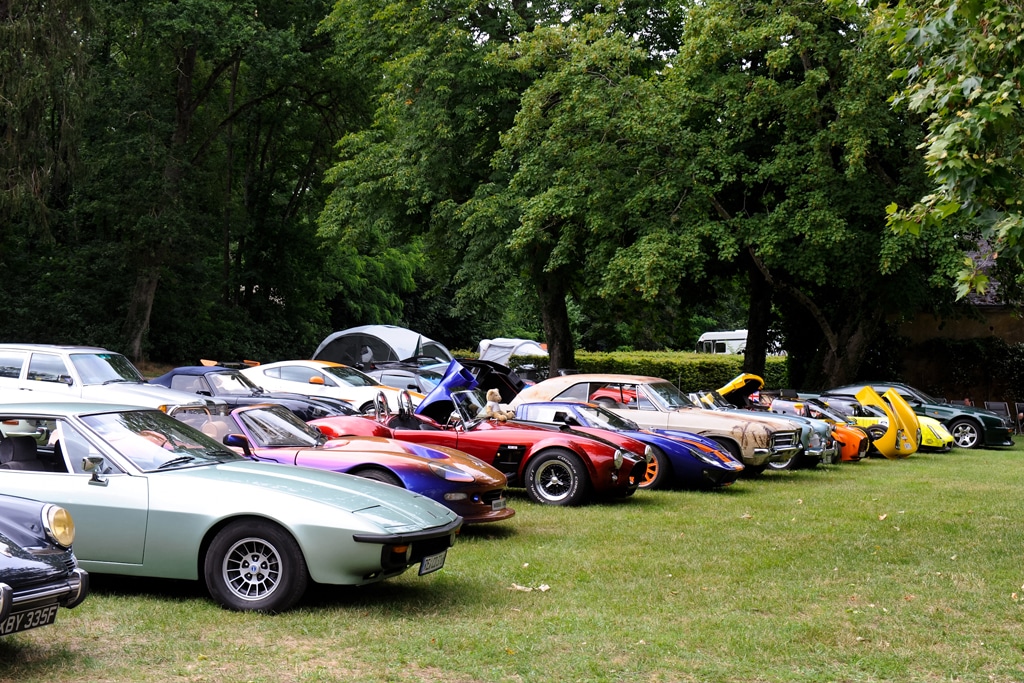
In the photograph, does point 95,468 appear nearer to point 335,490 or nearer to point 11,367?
point 335,490

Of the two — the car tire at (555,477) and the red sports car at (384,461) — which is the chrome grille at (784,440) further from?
the red sports car at (384,461)

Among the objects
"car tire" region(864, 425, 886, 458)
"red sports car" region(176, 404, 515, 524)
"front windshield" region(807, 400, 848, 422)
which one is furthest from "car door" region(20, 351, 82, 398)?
"car tire" region(864, 425, 886, 458)

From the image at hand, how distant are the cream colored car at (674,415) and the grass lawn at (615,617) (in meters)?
4.70

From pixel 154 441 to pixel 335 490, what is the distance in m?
1.42

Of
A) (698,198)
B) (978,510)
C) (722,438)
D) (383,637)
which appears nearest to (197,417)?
(383,637)

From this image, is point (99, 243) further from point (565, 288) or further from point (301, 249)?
point (565, 288)

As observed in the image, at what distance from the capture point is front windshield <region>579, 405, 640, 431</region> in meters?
13.9

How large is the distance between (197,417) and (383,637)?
17.0 feet

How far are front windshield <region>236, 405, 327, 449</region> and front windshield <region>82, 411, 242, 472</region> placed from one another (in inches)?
66.1

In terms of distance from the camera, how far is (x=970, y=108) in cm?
810

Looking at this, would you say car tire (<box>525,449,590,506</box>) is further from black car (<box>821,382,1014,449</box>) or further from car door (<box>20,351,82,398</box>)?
black car (<box>821,382,1014,449</box>)

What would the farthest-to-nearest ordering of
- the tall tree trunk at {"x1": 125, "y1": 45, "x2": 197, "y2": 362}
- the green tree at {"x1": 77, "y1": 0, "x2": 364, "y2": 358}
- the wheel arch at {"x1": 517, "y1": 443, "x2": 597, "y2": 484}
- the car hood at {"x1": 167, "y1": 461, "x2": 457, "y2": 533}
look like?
the tall tree trunk at {"x1": 125, "y1": 45, "x2": 197, "y2": 362}
the green tree at {"x1": 77, "y1": 0, "x2": 364, "y2": 358}
the wheel arch at {"x1": 517, "y1": 443, "x2": 597, "y2": 484}
the car hood at {"x1": 167, "y1": 461, "x2": 457, "y2": 533}

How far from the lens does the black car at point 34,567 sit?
4.90 meters

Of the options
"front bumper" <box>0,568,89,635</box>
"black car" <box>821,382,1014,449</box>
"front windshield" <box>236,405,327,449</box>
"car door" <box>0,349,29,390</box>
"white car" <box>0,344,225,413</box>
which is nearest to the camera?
"front bumper" <box>0,568,89,635</box>
